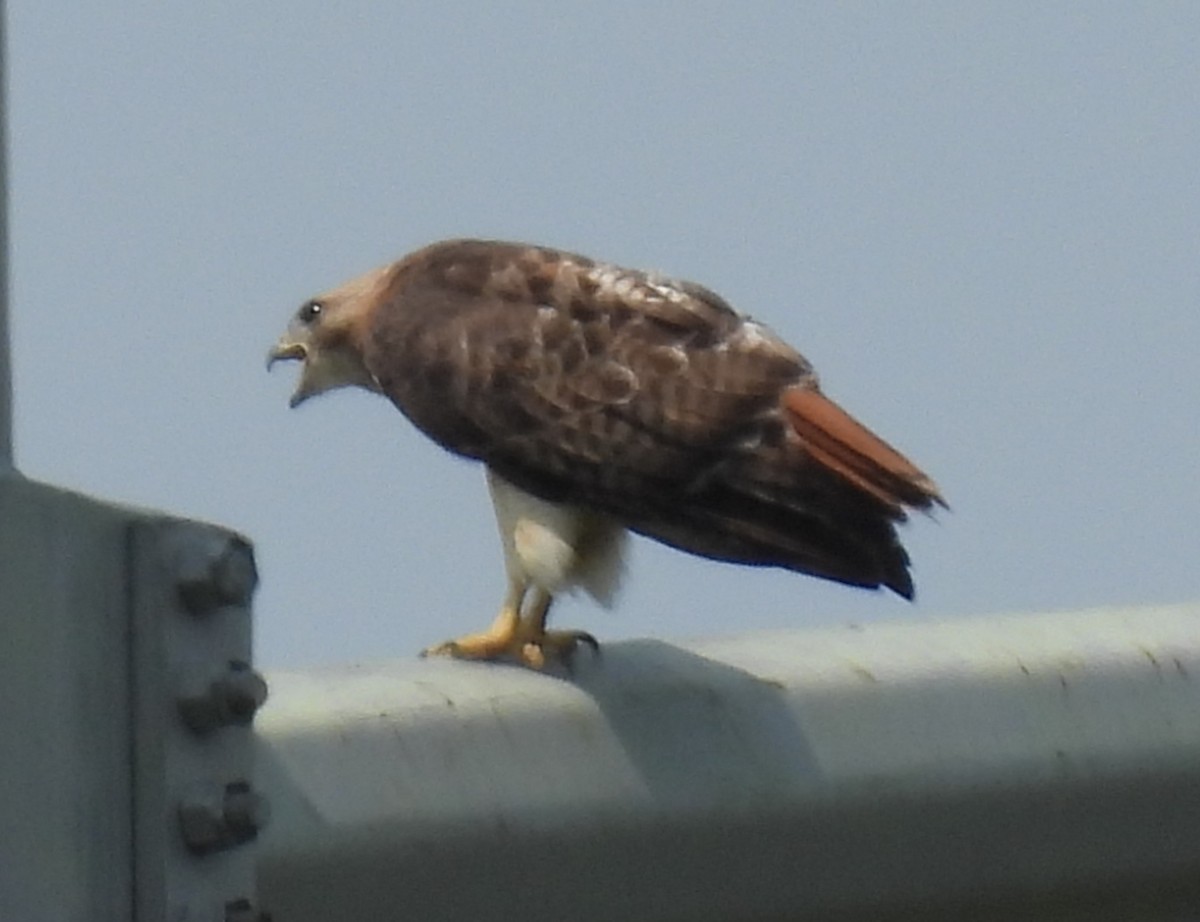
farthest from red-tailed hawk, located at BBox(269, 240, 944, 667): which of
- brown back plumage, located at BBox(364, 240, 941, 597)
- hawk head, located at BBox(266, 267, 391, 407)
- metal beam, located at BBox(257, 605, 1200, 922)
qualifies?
metal beam, located at BBox(257, 605, 1200, 922)

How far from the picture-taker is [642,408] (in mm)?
4020

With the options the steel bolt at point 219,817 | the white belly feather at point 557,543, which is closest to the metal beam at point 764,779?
the steel bolt at point 219,817

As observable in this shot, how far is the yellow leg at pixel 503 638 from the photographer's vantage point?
12.8 feet

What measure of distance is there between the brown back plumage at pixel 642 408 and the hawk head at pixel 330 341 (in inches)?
13.6

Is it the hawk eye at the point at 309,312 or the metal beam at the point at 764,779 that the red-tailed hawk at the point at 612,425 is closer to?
the hawk eye at the point at 309,312

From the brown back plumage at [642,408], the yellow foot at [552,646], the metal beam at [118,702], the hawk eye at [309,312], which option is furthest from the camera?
the hawk eye at [309,312]

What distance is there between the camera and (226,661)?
1776mm

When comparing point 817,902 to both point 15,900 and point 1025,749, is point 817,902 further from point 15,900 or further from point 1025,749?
point 15,900

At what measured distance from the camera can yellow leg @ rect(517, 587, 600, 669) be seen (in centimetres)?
311

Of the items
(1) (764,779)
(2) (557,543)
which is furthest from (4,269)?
(2) (557,543)

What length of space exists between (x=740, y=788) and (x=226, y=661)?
76 centimetres

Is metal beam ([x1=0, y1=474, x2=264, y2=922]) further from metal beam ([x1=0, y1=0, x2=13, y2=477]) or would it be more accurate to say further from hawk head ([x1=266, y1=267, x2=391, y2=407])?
hawk head ([x1=266, y1=267, x2=391, y2=407])

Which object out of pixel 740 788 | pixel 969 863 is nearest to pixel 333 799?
pixel 740 788

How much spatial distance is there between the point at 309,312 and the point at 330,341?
0.51 ft
